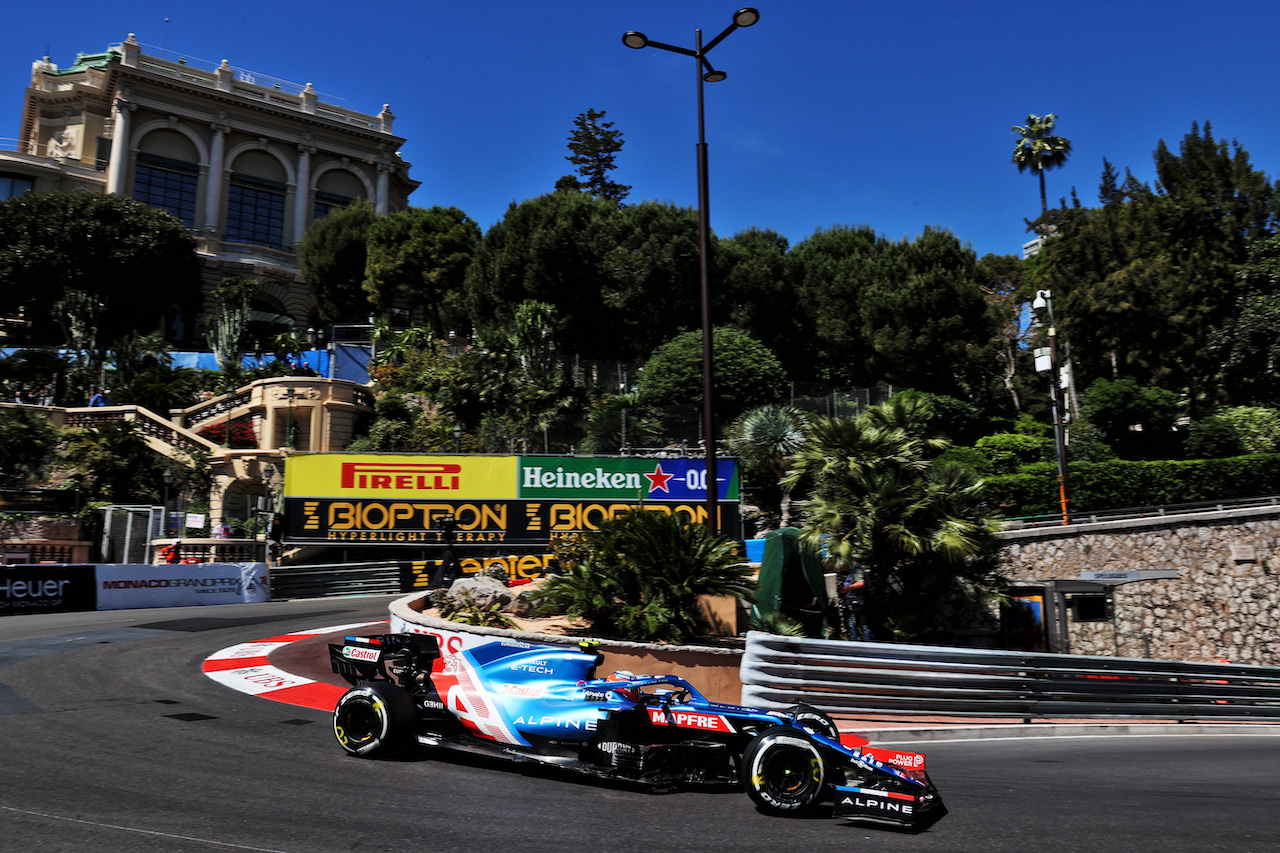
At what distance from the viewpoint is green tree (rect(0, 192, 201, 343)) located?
50812 mm

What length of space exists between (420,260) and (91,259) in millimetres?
21435

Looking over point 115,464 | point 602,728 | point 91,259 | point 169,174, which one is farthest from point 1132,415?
point 169,174

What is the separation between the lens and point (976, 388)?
137 ft

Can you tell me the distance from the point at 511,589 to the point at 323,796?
8.36 metres

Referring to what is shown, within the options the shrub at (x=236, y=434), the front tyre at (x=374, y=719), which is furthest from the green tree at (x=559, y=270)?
the front tyre at (x=374, y=719)

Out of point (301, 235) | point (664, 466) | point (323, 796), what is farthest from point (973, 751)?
point (301, 235)

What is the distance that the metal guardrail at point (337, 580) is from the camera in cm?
2594

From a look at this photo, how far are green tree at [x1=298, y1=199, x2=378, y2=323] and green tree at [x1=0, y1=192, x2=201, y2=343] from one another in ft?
27.8

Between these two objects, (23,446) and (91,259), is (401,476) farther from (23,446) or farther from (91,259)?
(91,259)

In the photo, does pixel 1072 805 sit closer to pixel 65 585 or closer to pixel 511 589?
pixel 511 589

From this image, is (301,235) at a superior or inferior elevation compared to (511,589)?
superior

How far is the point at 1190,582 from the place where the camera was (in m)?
24.1

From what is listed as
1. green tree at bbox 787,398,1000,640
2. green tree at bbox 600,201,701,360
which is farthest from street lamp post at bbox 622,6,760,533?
green tree at bbox 600,201,701,360

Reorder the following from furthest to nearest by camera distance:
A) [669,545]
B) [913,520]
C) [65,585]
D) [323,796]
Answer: [65,585] → [913,520] → [669,545] → [323,796]
